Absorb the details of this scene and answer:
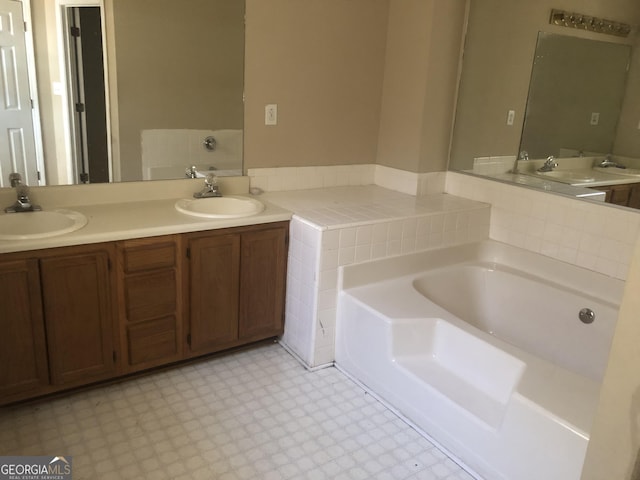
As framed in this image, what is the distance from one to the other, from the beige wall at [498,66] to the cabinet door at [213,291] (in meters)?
1.61

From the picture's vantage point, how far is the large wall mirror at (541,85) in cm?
303

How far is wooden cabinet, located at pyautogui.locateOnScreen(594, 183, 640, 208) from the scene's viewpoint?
2.57m

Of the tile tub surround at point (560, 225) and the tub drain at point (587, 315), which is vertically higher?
the tile tub surround at point (560, 225)

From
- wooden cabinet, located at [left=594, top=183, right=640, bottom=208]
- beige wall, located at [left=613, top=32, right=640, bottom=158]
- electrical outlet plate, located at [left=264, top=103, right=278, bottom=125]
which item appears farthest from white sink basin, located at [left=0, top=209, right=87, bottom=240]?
beige wall, located at [left=613, top=32, right=640, bottom=158]

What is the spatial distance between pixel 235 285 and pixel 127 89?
105 cm

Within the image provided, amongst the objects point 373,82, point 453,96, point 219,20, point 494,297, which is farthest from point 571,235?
point 219,20

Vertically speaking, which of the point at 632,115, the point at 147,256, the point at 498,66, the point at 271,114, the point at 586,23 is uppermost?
the point at 586,23

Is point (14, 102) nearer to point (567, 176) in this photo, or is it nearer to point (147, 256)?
point (147, 256)

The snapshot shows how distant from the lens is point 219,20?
262 cm

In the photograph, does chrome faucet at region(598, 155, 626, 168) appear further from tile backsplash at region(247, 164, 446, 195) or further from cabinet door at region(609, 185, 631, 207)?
tile backsplash at region(247, 164, 446, 195)

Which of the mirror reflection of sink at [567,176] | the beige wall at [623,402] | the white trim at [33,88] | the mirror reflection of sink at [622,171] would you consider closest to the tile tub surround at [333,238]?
the mirror reflection of sink at [567,176]

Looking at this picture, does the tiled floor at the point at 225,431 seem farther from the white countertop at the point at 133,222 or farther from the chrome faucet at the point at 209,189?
the chrome faucet at the point at 209,189

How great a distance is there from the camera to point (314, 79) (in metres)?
3.02

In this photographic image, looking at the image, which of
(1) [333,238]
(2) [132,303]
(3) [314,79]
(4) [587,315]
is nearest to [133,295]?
(2) [132,303]
